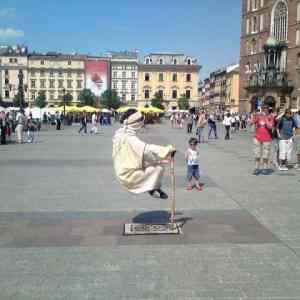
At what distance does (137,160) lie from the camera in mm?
6152

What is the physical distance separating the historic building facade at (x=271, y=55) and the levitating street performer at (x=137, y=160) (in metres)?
58.1

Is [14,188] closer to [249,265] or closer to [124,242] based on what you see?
[124,242]

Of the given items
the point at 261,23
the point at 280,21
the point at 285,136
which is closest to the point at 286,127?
the point at 285,136

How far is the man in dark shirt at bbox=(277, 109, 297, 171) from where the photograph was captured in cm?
1326

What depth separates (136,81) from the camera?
419ft

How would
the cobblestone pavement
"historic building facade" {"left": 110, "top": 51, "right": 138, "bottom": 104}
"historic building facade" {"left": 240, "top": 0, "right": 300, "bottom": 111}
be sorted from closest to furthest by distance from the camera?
the cobblestone pavement, "historic building facade" {"left": 240, "top": 0, "right": 300, "bottom": 111}, "historic building facade" {"left": 110, "top": 51, "right": 138, "bottom": 104}

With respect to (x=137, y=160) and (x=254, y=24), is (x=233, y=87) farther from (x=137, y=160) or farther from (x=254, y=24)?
(x=137, y=160)

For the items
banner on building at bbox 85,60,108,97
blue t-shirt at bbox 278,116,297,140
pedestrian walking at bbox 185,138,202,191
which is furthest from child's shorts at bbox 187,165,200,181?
banner on building at bbox 85,60,108,97

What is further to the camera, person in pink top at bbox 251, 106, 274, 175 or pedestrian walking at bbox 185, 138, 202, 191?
person in pink top at bbox 251, 106, 274, 175

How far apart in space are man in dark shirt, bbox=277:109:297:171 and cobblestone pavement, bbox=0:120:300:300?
270 cm

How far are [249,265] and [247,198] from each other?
12.7ft

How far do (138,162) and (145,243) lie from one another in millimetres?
1039

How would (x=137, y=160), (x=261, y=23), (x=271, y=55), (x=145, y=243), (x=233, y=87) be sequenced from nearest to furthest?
1. (x=145, y=243)
2. (x=137, y=160)
3. (x=271, y=55)
4. (x=261, y=23)
5. (x=233, y=87)

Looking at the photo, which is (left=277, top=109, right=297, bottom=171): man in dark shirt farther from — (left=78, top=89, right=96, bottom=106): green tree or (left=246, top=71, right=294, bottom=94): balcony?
(left=78, top=89, right=96, bottom=106): green tree
